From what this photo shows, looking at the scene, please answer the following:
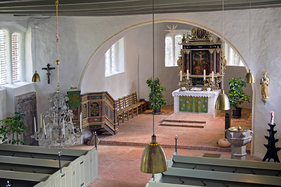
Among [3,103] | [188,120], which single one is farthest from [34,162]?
[188,120]

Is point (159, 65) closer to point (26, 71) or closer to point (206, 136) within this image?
point (206, 136)

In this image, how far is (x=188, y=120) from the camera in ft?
61.6

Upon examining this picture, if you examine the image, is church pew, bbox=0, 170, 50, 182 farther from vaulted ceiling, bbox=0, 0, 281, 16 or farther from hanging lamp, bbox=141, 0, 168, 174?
hanging lamp, bbox=141, 0, 168, 174

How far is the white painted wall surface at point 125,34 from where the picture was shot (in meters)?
13.3

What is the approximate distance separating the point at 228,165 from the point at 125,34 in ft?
24.2

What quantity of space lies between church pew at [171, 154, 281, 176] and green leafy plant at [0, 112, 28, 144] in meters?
5.98

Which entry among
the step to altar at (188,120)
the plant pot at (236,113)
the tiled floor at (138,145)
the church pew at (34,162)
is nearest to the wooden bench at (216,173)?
the tiled floor at (138,145)

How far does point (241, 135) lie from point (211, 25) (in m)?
4.00

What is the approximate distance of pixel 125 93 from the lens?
2141 centimetres

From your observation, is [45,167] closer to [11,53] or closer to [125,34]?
[11,53]

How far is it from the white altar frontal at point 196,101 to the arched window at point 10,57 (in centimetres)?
803

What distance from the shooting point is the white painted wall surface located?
1327 centimetres

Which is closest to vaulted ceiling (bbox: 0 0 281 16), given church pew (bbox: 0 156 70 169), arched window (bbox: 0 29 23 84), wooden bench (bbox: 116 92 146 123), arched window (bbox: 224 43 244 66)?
arched window (bbox: 0 29 23 84)

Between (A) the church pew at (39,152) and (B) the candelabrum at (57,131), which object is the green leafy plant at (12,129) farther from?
(B) the candelabrum at (57,131)
